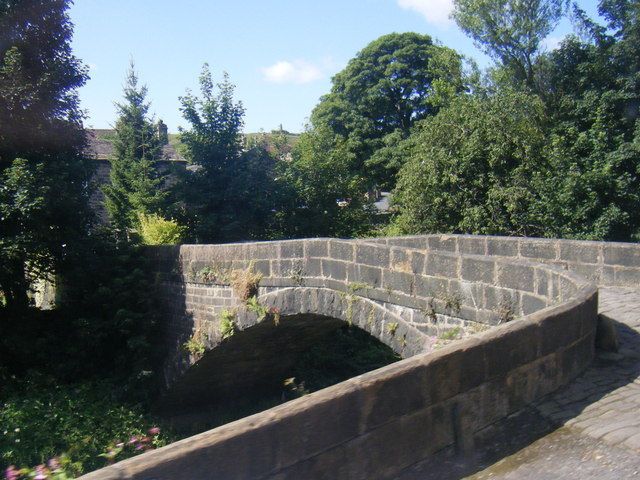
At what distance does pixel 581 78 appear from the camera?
17.5 meters

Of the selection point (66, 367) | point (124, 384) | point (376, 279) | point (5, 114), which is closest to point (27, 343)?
point (66, 367)

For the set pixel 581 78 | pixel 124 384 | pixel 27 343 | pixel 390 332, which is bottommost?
pixel 124 384

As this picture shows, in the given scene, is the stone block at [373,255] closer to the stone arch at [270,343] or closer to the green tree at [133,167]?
the stone arch at [270,343]

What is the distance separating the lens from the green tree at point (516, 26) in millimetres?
19594

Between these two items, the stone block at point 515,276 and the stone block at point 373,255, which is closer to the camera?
the stone block at point 515,276

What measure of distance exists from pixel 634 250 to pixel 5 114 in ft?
33.5

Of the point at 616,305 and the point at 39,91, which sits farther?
the point at 39,91

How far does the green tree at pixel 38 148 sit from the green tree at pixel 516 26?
1200 centimetres

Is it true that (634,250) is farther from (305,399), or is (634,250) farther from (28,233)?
(28,233)

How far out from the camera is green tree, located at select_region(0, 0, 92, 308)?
1102cm

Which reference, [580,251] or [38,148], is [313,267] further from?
[38,148]

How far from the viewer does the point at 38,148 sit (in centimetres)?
1234

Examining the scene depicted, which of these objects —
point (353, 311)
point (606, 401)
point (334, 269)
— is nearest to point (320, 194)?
point (334, 269)

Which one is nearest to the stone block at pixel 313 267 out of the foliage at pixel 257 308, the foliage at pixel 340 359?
the foliage at pixel 257 308
